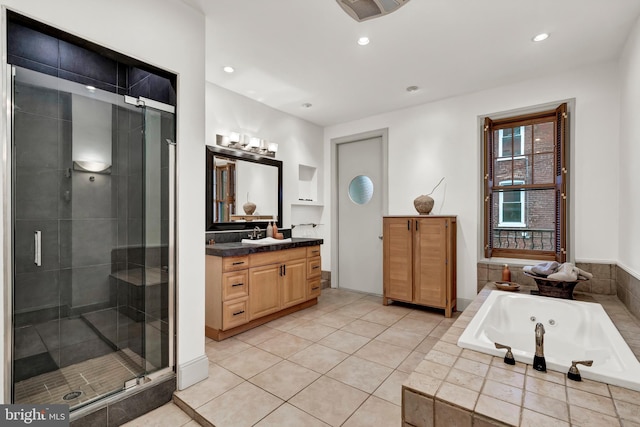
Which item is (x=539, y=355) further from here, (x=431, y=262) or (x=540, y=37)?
(x=540, y=37)

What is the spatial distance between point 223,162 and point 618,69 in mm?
4097

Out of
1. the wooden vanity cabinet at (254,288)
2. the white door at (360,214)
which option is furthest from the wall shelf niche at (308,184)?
the wooden vanity cabinet at (254,288)

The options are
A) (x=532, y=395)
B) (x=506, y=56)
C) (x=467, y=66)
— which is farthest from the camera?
(x=467, y=66)

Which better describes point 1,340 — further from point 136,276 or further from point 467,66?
point 467,66

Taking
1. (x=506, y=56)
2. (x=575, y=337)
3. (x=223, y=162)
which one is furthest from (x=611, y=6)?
(x=223, y=162)

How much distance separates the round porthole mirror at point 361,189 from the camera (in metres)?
4.59

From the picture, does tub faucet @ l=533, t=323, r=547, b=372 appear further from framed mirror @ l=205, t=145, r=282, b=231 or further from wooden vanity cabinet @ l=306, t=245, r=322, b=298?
framed mirror @ l=205, t=145, r=282, b=231

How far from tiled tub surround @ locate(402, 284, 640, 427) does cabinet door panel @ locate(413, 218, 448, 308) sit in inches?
78.1

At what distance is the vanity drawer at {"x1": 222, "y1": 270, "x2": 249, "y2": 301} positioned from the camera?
2.86 meters

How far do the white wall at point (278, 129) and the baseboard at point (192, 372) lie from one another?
6.45 feet

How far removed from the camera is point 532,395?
127 cm

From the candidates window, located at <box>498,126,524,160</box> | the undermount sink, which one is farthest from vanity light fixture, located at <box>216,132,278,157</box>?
window, located at <box>498,126,524,160</box>

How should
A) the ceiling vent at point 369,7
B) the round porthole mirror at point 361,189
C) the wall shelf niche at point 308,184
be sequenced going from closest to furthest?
the ceiling vent at point 369,7
the round porthole mirror at point 361,189
the wall shelf niche at point 308,184

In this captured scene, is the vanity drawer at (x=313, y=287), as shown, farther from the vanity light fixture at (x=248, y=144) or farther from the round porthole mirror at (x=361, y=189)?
the vanity light fixture at (x=248, y=144)
